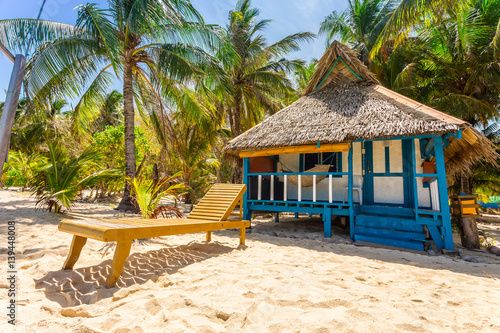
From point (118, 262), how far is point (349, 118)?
5.54m

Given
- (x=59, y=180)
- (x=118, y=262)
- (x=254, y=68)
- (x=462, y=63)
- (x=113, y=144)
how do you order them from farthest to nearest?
(x=254, y=68), (x=113, y=144), (x=462, y=63), (x=59, y=180), (x=118, y=262)

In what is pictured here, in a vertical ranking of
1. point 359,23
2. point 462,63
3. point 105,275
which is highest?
point 359,23

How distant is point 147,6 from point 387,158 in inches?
305

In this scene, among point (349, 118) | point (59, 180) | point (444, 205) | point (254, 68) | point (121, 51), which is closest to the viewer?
point (444, 205)

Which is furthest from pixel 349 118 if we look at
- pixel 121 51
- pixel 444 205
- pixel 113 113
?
pixel 113 113

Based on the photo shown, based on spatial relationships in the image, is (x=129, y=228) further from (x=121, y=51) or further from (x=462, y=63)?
(x=462, y=63)

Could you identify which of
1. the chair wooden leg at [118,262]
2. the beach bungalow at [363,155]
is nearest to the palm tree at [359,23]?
the beach bungalow at [363,155]

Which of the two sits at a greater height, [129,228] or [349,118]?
[349,118]

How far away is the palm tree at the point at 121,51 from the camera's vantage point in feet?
22.1

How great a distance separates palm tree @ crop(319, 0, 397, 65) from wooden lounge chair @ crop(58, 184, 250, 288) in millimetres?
11844

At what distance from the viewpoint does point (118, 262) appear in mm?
2422

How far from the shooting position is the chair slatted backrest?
420 centimetres

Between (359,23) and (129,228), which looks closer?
(129,228)

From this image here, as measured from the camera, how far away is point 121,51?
23.3 feet
